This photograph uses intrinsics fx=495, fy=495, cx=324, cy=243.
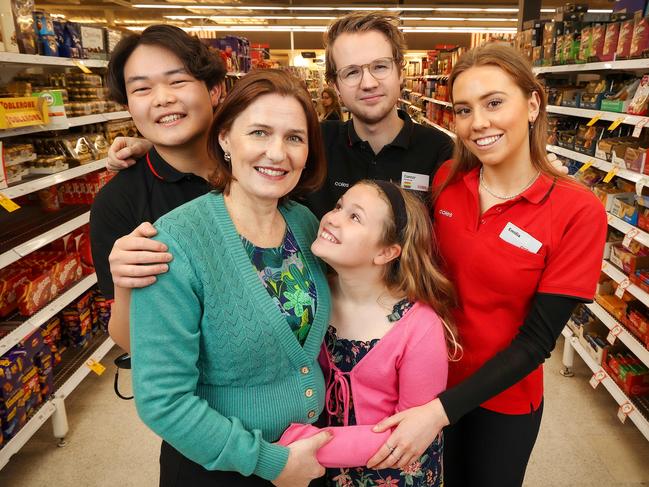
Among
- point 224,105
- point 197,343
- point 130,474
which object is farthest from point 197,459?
point 130,474

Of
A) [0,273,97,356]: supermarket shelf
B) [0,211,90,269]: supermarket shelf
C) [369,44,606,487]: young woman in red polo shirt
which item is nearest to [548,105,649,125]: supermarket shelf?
[369,44,606,487]: young woman in red polo shirt

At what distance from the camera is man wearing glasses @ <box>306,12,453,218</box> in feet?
5.99

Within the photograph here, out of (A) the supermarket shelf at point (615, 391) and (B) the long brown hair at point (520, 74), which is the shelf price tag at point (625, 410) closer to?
(A) the supermarket shelf at point (615, 391)

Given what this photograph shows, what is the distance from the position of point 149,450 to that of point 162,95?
7.31ft

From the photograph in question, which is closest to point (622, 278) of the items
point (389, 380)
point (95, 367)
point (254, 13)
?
point (389, 380)

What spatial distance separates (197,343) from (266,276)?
0.77ft

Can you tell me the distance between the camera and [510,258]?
140 cm

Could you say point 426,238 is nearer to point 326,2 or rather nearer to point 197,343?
point 197,343

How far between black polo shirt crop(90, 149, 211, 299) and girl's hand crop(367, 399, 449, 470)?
2.97ft

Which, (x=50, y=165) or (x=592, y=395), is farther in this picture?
(x=592, y=395)

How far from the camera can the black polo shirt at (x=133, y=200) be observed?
1499mm

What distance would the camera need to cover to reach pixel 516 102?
140 centimetres

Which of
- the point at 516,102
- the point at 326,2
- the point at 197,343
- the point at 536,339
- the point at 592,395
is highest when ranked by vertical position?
the point at 326,2

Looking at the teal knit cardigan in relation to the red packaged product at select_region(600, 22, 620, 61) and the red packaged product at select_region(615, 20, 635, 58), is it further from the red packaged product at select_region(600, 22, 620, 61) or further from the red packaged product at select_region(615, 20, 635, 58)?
the red packaged product at select_region(600, 22, 620, 61)
